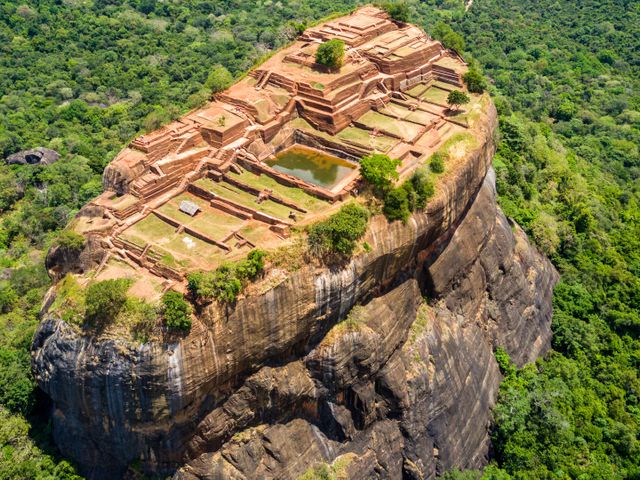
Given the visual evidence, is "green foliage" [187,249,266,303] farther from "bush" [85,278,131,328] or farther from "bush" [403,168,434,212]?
A: "bush" [403,168,434,212]

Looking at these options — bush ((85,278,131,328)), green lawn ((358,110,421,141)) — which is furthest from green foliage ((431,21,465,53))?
bush ((85,278,131,328))

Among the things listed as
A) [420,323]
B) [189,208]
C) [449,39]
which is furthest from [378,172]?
[449,39]

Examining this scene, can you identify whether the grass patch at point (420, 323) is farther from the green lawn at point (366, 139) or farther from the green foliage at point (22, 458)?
the green foliage at point (22, 458)

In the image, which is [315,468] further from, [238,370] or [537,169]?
[537,169]

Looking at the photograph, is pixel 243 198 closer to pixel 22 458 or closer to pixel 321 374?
pixel 321 374

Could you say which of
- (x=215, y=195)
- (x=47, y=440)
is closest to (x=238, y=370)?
(x=215, y=195)
